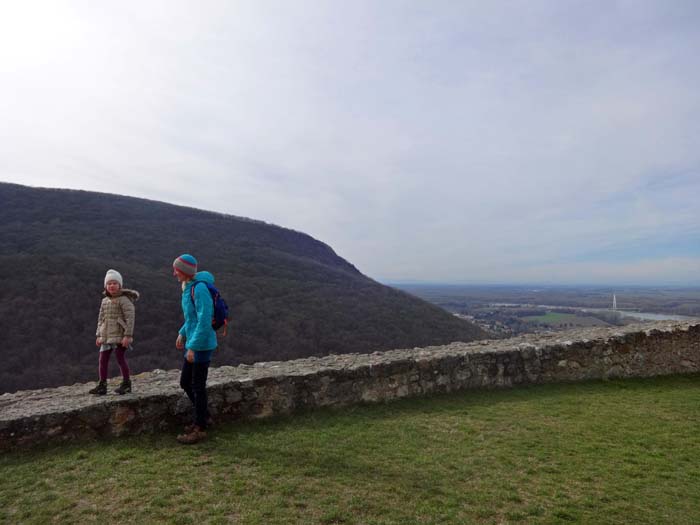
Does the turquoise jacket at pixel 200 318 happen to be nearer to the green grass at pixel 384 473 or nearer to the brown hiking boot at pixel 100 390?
the green grass at pixel 384 473

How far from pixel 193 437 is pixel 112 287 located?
2241mm

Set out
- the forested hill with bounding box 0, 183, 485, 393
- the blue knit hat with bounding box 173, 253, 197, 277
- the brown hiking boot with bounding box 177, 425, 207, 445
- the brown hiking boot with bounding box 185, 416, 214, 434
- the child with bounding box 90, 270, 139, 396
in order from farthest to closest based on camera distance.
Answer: the forested hill with bounding box 0, 183, 485, 393
the child with bounding box 90, 270, 139, 396
the brown hiking boot with bounding box 185, 416, 214, 434
the brown hiking boot with bounding box 177, 425, 207, 445
the blue knit hat with bounding box 173, 253, 197, 277

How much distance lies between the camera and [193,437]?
16.0ft

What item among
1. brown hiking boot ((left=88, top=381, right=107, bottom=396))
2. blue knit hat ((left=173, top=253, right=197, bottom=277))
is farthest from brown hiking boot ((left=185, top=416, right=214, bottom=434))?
blue knit hat ((left=173, top=253, right=197, bottom=277))

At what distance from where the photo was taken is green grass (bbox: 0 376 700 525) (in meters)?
3.44

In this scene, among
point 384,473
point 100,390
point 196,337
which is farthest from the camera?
point 100,390

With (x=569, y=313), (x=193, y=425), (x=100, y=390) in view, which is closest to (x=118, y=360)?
(x=100, y=390)

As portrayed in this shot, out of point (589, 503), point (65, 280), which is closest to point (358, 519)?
point (589, 503)

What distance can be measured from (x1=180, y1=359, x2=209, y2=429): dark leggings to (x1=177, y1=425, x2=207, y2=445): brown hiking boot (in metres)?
0.06

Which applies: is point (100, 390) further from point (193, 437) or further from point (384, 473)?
point (384, 473)

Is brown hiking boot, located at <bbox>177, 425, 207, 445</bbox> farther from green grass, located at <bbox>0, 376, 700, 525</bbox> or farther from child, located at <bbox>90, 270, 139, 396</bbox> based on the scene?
child, located at <bbox>90, 270, 139, 396</bbox>

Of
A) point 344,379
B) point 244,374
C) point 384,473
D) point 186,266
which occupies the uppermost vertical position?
point 186,266

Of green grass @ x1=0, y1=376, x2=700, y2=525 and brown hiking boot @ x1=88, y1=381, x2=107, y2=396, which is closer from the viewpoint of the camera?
green grass @ x1=0, y1=376, x2=700, y2=525

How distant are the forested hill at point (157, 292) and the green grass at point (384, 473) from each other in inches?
642
